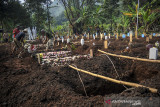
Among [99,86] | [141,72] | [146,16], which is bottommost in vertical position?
[99,86]

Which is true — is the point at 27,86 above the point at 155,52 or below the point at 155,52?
below

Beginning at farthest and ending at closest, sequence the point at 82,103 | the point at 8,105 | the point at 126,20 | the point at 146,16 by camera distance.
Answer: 1. the point at 126,20
2. the point at 146,16
3. the point at 8,105
4. the point at 82,103

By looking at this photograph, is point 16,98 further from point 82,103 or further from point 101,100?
point 101,100

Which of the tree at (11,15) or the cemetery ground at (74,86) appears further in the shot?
the tree at (11,15)

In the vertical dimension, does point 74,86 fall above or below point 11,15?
below

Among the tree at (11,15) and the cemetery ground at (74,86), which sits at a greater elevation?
the tree at (11,15)

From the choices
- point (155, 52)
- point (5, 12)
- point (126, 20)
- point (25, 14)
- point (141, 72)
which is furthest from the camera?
point (25, 14)

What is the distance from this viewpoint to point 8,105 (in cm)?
229

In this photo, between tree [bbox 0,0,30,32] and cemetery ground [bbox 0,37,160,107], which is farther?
tree [bbox 0,0,30,32]

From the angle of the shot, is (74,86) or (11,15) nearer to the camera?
(74,86)

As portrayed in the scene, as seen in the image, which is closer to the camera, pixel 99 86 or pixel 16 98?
pixel 16 98

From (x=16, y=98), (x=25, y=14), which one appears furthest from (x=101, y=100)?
(x=25, y=14)

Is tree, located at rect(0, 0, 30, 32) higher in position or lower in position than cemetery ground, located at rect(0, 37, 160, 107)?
higher

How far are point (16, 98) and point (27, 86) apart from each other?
0.42 metres
